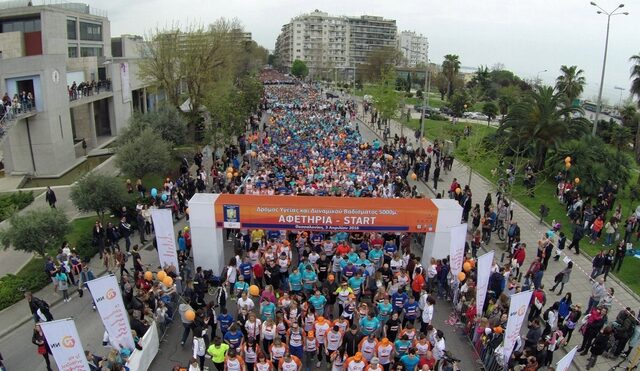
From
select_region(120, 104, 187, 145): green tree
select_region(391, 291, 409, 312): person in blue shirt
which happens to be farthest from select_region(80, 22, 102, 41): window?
select_region(391, 291, 409, 312): person in blue shirt

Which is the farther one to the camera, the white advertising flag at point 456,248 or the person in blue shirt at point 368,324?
the white advertising flag at point 456,248

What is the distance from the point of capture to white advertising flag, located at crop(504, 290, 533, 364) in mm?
9641

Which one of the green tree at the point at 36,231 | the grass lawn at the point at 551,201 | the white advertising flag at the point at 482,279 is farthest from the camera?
the grass lawn at the point at 551,201

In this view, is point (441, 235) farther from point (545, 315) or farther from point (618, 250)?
point (618, 250)

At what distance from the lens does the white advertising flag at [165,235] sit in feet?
44.0

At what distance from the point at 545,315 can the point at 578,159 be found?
52.2 ft

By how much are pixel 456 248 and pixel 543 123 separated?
17.0m

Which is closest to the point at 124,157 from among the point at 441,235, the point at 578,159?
the point at 441,235

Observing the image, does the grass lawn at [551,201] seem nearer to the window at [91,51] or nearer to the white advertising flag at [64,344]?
the white advertising flag at [64,344]

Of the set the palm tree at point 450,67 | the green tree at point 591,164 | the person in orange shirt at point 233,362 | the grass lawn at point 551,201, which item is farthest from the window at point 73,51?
the palm tree at point 450,67

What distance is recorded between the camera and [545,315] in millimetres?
11625

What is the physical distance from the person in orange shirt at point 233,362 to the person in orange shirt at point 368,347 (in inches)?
98.7

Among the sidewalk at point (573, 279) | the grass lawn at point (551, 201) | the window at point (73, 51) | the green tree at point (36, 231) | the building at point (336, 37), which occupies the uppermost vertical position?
the building at point (336, 37)

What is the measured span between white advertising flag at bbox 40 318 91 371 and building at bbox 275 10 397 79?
6007 inches
